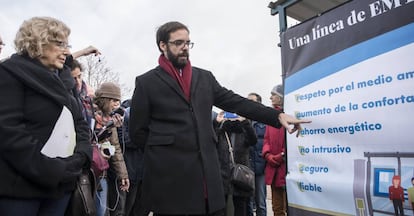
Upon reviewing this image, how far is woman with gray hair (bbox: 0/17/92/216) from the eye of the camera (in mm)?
1687

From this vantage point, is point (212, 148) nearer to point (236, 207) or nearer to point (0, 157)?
point (0, 157)

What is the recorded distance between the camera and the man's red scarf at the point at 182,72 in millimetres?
2328

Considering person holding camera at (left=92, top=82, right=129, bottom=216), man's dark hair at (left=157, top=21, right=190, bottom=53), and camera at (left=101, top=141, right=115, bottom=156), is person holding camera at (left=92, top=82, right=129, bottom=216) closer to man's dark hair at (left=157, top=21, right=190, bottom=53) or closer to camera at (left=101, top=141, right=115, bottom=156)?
camera at (left=101, top=141, right=115, bottom=156)

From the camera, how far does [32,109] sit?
5.94 feet

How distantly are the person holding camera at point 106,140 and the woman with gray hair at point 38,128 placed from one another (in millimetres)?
920

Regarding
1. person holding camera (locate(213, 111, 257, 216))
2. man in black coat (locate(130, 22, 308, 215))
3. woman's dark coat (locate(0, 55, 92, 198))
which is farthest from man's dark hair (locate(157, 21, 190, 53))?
person holding camera (locate(213, 111, 257, 216))

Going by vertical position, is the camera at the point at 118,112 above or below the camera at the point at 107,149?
above

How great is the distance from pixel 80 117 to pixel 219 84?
0.96 metres

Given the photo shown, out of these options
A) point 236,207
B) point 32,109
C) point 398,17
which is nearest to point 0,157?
point 32,109

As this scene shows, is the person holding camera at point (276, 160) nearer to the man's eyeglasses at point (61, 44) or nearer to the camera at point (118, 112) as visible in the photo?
the camera at point (118, 112)

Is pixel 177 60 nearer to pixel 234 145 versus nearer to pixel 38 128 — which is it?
pixel 38 128

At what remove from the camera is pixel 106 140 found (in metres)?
3.49

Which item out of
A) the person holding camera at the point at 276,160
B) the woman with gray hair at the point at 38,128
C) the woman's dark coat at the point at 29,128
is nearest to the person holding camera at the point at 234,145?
the person holding camera at the point at 276,160

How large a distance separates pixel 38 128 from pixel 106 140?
1677mm
